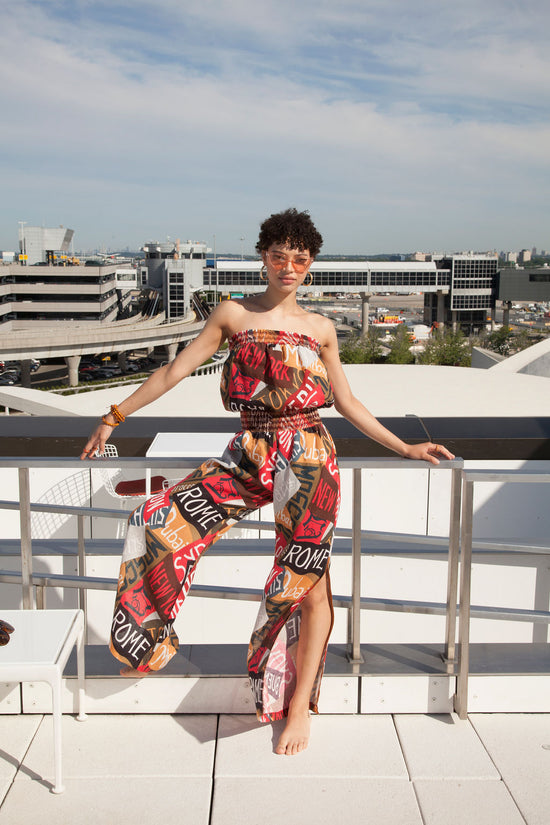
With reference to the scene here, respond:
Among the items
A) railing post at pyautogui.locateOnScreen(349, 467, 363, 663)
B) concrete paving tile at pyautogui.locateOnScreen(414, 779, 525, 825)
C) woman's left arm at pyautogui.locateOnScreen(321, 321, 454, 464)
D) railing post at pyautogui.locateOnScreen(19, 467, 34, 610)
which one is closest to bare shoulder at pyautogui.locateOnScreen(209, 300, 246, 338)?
woman's left arm at pyautogui.locateOnScreen(321, 321, 454, 464)

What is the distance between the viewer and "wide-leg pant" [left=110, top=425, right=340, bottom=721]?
2270 mm

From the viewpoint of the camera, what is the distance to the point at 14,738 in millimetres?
2416

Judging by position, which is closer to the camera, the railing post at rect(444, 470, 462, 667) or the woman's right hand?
the woman's right hand

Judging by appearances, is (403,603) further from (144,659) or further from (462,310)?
(462,310)

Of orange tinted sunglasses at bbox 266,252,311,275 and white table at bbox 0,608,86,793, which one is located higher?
orange tinted sunglasses at bbox 266,252,311,275

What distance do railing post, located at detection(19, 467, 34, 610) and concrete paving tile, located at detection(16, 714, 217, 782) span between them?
0.44 m

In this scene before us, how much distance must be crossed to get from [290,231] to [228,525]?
38.9 inches

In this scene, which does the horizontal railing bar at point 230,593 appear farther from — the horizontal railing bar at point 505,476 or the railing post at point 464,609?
the horizontal railing bar at point 505,476

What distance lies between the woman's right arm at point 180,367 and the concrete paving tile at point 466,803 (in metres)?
1.46

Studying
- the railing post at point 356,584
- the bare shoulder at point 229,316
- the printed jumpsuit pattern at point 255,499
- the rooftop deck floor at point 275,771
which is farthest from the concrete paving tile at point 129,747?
the bare shoulder at point 229,316

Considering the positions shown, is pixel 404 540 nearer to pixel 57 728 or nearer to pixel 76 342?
pixel 57 728

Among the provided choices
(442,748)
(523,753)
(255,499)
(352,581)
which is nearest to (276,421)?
(255,499)

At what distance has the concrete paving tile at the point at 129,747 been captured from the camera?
2.27 meters

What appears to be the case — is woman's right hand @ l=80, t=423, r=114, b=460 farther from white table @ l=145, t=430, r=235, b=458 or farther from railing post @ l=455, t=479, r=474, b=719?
white table @ l=145, t=430, r=235, b=458
